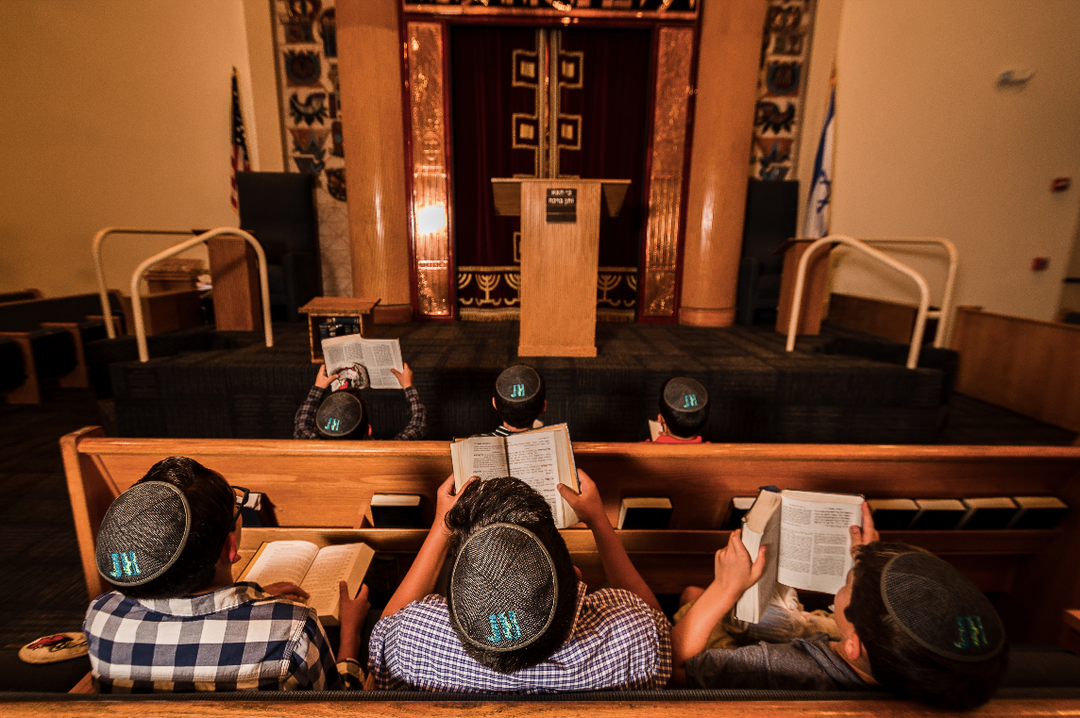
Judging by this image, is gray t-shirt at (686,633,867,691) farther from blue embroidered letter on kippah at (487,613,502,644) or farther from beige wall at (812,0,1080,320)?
beige wall at (812,0,1080,320)

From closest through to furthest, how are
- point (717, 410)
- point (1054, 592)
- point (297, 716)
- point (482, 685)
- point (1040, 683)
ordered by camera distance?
point (297, 716), point (482, 685), point (1040, 683), point (1054, 592), point (717, 410)

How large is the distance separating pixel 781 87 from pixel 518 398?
509 centimetres

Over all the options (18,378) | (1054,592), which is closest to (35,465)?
(18,378)

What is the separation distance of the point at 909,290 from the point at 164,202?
7909 mm

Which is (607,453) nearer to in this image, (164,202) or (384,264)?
(384,264)

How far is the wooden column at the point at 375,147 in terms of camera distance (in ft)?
13.3

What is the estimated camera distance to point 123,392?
281 cm

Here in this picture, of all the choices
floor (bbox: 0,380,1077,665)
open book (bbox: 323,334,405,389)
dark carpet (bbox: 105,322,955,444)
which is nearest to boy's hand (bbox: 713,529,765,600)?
open book (bbox: 323,334,405,389)

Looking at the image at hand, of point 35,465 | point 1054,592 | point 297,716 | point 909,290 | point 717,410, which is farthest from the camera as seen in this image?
point 909,290

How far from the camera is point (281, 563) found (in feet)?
3.81

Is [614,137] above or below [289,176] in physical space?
above

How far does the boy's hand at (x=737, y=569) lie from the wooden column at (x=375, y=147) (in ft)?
13.5

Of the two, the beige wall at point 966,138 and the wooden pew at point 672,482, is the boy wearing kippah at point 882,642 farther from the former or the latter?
the beige wall at point 966,138

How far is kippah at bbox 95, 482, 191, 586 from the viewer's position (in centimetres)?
75
